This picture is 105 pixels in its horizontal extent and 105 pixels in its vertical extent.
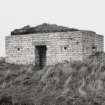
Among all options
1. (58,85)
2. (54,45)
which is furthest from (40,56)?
(58,85)

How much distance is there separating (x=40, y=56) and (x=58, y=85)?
17.4 feet

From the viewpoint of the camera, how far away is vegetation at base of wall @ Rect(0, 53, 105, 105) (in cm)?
745

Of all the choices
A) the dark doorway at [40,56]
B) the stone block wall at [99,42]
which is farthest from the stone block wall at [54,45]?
the dark doorway at [40,56]

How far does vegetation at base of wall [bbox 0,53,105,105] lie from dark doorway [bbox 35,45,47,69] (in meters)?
1.57

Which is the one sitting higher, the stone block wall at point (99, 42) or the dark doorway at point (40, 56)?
the stone block wall at point (99, 42)

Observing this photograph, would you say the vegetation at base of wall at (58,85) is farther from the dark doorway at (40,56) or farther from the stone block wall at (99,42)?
the dark doorway at (40,56)

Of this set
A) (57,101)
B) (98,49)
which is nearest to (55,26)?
(98,49)

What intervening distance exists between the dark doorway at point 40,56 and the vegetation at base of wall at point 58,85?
157 centimetres

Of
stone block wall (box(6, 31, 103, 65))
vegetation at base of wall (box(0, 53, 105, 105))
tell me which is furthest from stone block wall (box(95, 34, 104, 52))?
vegetation at base of wall (box(0, 53, 105, 105))

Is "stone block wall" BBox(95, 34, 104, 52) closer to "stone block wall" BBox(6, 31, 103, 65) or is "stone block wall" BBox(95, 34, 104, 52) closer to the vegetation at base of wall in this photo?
"stone block wall" BBox(6, 31, 103, 65)

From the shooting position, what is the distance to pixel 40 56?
14.4 m

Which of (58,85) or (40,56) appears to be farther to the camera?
(40,56)

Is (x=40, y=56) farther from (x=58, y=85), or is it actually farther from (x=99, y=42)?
(x=58, y=85)

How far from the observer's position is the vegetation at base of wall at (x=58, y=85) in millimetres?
7445
